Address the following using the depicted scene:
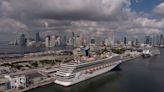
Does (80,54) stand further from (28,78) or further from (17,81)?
(17,81)

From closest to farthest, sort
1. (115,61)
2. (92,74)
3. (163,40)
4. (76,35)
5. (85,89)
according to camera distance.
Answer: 1. (85,89)
2. (92,74)
3. (115,61)
4. (76,35)
5. (163,40)

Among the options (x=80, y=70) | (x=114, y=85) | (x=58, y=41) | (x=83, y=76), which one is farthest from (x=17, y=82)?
(x=58, y=41)

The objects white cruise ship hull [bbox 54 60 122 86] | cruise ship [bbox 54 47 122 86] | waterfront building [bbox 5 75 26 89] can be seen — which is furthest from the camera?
cruise ship [bbox 54 47 122 86]

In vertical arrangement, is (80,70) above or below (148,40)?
below

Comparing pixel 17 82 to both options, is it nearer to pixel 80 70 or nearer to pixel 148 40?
pixel 80 70

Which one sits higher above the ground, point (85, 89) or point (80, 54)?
point (80, 54)

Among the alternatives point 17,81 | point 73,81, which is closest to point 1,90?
point 17,81

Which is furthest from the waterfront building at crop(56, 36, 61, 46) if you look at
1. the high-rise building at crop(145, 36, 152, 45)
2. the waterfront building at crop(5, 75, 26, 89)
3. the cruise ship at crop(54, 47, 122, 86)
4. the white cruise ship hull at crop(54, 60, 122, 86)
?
the waterfront building at crop(5, 75, 26, 89)

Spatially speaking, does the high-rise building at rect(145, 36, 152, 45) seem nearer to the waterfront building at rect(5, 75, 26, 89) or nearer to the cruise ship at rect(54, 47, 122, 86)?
the cruise ship at rect(54, 47, 122, 86)

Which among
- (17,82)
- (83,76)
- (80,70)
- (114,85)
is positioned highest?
(80,70)
